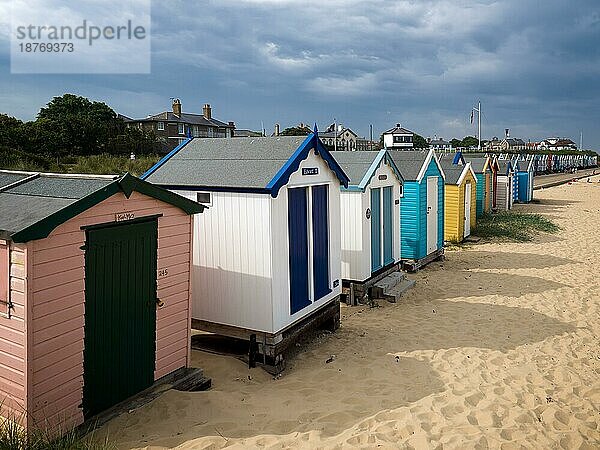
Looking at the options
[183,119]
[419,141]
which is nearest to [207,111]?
[183,119]

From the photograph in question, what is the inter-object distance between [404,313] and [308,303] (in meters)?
2.73

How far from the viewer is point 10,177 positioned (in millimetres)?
6473

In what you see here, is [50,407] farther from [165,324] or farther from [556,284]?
[556,284]

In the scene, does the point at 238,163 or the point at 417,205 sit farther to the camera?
the point at 417,205

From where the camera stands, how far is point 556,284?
13109 millimetres

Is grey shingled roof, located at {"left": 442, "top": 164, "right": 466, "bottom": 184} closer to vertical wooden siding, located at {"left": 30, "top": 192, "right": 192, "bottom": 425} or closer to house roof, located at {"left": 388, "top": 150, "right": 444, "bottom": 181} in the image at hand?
house roof, located at {"left": 388, "top": 150, "right": 444, "bottom": 181}

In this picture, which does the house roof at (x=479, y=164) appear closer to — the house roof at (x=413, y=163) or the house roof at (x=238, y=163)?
the house roof at (x=413, y=163)

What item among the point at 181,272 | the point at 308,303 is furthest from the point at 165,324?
the point at 308,303

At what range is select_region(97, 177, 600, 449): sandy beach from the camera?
5.59 m

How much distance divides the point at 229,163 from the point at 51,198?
3241 millimetres

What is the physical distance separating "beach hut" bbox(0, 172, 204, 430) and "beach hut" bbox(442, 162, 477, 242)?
13.4 metres

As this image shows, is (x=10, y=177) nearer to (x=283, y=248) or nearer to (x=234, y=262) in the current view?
(x=234, y=262)

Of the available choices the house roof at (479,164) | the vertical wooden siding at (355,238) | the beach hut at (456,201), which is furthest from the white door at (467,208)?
the vertical wooden siding at (355,238)

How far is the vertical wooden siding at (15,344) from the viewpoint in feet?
15.9
